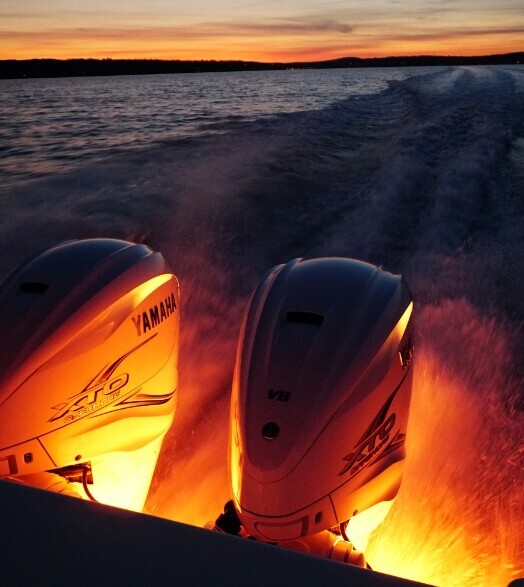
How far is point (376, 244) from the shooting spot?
4.16 meters

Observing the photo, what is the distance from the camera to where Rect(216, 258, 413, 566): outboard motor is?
1.40 metres

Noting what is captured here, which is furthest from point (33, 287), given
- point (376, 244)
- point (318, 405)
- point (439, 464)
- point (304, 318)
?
point (376, 244)

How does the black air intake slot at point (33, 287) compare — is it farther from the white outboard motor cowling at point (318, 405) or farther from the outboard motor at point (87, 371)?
the white outboard motor cowling at point (318, 405)

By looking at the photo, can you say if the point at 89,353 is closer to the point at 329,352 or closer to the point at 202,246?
the point at 329,352

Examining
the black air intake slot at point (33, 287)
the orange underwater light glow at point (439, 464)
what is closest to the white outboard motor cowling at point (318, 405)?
the orange underwater light glow at point (439, 464)

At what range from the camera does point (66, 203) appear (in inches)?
193

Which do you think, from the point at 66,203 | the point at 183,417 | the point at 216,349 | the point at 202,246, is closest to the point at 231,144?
the point at 66,203

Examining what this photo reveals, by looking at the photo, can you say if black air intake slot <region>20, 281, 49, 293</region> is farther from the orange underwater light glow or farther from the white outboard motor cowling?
the orange underwater light glow

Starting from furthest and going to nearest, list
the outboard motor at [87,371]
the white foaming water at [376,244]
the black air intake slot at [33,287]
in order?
A: the white foaming water at [376,244] → the black air intake slot at [33,287] → the outboard motor at [87,371]

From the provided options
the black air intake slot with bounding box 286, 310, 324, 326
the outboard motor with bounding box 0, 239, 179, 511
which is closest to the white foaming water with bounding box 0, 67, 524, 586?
the outboard motor with bounding box 0, 239, 179, 511

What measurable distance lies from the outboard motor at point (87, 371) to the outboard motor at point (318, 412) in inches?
15.3

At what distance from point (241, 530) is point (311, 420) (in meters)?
0.38

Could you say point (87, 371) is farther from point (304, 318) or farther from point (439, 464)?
point (439, 464)

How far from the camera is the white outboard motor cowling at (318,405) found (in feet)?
4.58
